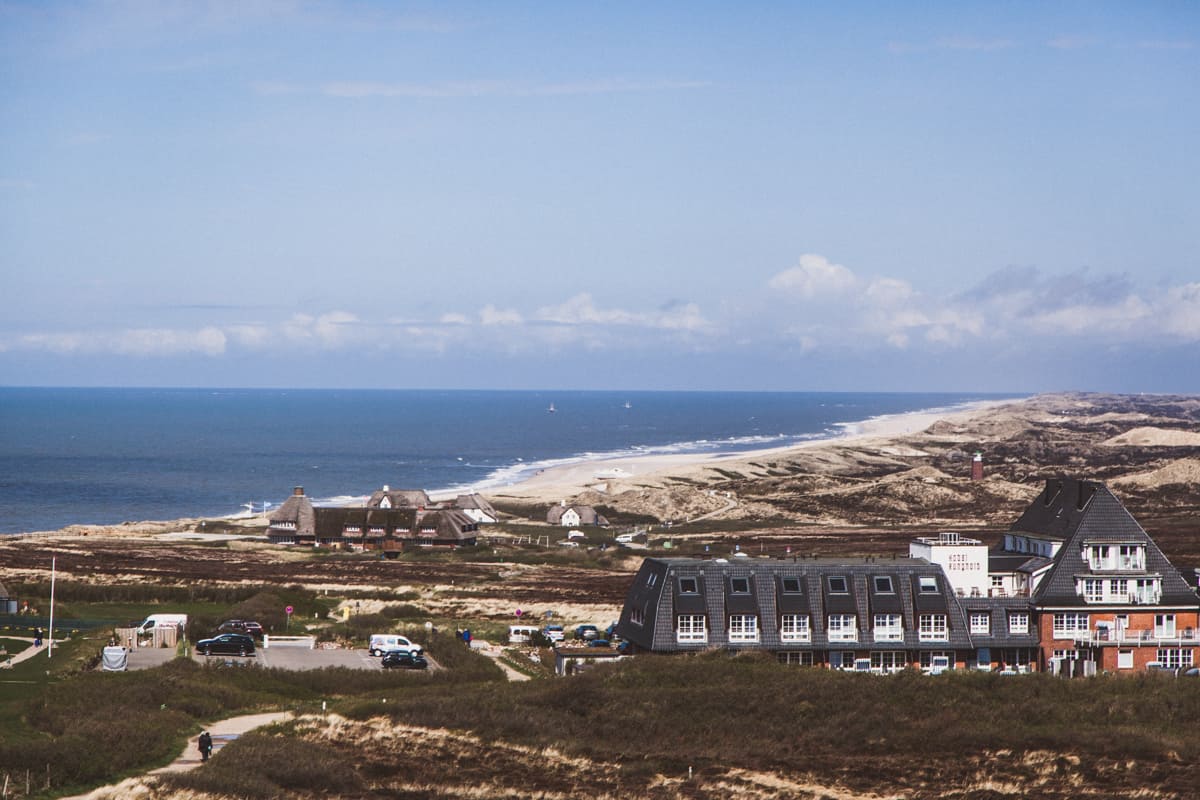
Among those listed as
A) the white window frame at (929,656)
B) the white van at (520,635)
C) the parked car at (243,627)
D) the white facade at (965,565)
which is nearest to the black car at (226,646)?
the parked car at (243,627)

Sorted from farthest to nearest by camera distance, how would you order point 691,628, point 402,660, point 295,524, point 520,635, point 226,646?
point 295,524
point 520,635
point 226,646
point 402,660
point 691,628

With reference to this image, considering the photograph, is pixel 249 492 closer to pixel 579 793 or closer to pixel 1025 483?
pixel 1025 483

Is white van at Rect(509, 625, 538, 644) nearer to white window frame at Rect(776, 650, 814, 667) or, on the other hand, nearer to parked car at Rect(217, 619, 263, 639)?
parked car at Rect(217, 619, 263, 639)

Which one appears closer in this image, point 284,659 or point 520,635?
point 284,659

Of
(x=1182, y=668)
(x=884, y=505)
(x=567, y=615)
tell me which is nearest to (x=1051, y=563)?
(x=1182, y=668)

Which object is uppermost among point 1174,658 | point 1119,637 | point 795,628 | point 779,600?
point 779,600

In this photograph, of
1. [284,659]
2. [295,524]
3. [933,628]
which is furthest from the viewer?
[295,524]

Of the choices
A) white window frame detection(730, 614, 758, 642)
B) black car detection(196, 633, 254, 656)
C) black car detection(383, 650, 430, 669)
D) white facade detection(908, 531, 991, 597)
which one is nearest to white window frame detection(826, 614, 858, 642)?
white window frame detection(730, 614, 758, 642)

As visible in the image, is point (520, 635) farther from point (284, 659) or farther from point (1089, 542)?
point (1089, 542)

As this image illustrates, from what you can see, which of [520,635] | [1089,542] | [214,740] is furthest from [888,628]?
[214,740]
